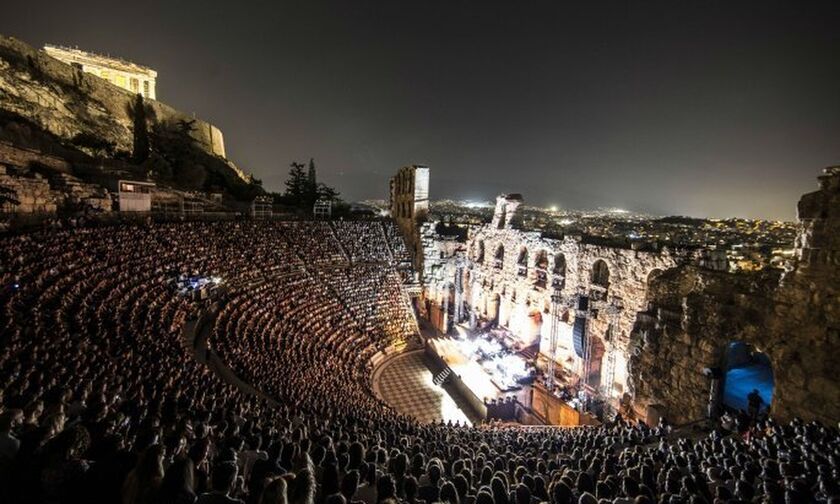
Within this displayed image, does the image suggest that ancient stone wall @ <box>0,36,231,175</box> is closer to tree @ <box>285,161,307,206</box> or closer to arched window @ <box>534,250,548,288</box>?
tree @ <box>285,161,307,206</box>

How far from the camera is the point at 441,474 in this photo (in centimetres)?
745

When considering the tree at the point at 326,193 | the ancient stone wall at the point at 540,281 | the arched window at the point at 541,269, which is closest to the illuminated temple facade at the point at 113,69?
the tree at the point at 326,193

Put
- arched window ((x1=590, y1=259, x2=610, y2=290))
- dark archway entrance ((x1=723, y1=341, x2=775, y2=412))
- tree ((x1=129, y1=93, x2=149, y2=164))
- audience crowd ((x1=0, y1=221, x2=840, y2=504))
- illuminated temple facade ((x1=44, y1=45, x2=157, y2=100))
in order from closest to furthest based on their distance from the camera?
1. audience crowd ((x1=0, y1=221, x2=840, y2=504))
2. dark archway entrance ((x1=723, y1=341, x2=775, y2=412))
3. arched window ((x1=590, y1=259, x2=610, y2=290))
4. tree ((x1=129, y1=93, x2=149, y2=164))
5. illuminated temple facade ((x1=44, y1=45, x2=157, y2=100))

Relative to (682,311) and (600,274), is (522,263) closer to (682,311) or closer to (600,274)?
(600,274)

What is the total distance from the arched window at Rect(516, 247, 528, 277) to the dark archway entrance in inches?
458

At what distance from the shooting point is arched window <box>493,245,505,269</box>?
95.3ft

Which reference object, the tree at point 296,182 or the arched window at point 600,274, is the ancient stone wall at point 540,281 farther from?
the tree at point 296,182

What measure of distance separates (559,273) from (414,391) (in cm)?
1128

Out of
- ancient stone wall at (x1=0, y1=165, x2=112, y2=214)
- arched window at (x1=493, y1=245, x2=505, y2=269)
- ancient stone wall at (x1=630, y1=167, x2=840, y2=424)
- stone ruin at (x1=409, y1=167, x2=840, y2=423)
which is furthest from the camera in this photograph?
arched window at (x1=493, y1=245, x2=505, y2=269)

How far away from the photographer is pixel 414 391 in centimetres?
2220

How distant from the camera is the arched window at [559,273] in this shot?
2320cm

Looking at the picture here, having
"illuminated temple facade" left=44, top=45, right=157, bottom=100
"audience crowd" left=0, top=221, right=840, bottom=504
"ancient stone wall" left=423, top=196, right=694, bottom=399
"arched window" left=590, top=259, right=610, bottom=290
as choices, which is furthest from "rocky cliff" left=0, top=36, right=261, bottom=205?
"arched window" left=590, top=259, right=610, bottom=290

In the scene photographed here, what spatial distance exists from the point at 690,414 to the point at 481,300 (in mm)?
18002

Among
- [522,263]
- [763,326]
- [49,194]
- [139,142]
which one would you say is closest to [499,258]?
[522,263]
